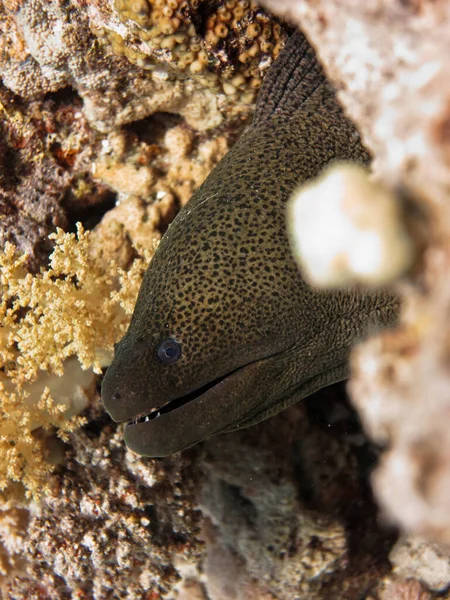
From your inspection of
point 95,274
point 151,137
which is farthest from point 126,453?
point 151,137

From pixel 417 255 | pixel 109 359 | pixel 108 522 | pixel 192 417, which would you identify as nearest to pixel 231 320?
pixel 192 417

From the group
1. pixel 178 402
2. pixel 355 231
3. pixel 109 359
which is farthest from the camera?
pixel 109 359

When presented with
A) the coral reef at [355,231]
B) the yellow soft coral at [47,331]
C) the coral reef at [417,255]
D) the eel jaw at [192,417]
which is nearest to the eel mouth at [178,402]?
the eel jaw at [192,417]

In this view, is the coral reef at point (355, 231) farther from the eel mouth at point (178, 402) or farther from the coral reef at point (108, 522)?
the coral reef at point (108, 522)

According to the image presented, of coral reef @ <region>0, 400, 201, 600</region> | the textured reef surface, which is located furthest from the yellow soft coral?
coral reef @ <region>0, 400, 201, 600</region>

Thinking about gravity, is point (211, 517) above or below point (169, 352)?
below

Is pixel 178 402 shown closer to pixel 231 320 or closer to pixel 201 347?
pixel 201 347

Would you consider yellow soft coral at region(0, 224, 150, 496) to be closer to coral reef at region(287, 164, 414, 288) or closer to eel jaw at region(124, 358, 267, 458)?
eel jaw at region(124, 358, 267, 458)
